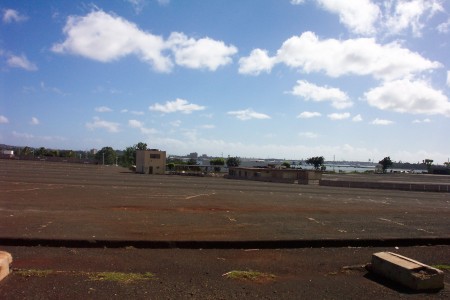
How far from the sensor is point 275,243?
9633 millimetres

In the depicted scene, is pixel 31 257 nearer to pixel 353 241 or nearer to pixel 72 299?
pixel 72 299

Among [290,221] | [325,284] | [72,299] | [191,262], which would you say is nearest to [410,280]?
[325,284]

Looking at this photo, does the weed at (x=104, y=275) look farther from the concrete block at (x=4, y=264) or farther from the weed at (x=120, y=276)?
the concrete block at (x=4, y=264)

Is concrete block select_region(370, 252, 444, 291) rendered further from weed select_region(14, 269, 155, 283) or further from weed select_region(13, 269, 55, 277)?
weed select_region(13, 269, 55, 277)

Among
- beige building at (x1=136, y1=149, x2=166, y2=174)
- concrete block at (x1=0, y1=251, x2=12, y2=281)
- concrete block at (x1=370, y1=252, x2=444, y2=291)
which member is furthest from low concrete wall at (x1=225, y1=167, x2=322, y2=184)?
concrete block at (x1=0, y1=251, x2=12, y2=281)

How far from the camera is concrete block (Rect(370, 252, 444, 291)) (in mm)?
6486

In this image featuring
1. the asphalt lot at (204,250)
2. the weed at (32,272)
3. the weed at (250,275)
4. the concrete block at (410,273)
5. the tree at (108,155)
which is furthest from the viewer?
the tree at (108,155)

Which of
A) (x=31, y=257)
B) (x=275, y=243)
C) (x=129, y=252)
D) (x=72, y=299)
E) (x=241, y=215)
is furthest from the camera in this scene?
(x=241, y=215)

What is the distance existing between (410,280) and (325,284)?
4.60 ft

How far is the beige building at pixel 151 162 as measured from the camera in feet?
262

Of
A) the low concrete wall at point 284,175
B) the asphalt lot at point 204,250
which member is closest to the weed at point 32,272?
the asphalt lot at point 204,250

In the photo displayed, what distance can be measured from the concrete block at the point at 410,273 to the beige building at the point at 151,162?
243ft

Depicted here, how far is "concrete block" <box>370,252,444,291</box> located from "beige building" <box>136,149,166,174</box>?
74180 millimetres

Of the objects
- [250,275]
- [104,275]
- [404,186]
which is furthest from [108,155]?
[250,275]
